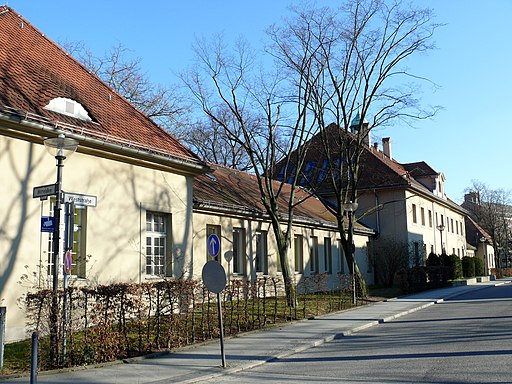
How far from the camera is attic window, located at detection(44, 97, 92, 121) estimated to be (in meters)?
14.6

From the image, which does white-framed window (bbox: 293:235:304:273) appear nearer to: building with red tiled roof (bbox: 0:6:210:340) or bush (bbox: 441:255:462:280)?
building with red tiled roof (bbox: 0:6:210:340)

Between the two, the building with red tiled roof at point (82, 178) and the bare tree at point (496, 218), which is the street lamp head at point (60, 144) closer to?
the building with red tiled roof at point (82, 178)

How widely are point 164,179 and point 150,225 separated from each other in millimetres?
1436

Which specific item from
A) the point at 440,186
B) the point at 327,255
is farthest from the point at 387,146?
the point at 327,255

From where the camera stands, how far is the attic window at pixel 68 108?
47.9ft

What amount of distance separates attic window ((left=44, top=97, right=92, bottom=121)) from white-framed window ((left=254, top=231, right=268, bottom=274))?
11.1m

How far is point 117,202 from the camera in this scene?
614 inches

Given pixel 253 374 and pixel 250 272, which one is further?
pixel 250 272

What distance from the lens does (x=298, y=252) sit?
27922 millimetres

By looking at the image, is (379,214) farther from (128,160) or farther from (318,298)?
(128,160)

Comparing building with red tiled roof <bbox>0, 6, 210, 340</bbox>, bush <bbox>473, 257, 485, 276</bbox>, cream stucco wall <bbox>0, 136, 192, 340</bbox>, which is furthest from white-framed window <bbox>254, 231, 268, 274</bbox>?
bush <bbox>473, 257, 485, 276</bbox>

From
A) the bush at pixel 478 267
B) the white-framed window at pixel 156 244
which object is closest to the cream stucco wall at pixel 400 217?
the bush at pixel 478 267

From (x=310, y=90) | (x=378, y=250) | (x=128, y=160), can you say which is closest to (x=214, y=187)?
(x=310, y=90)

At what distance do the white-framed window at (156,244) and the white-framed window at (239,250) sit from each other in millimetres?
5797
